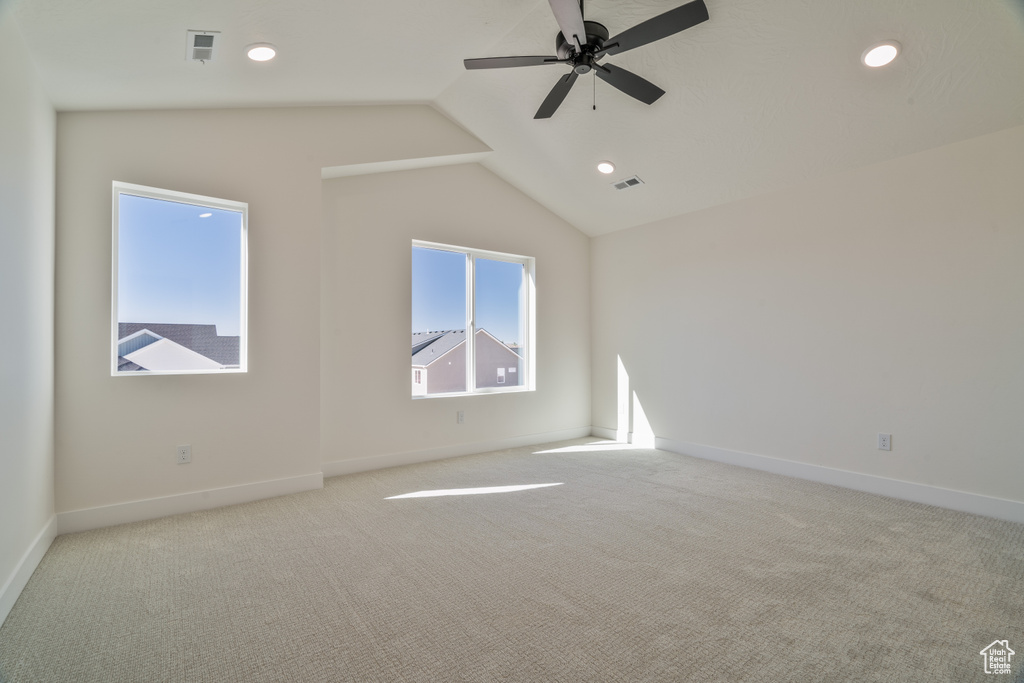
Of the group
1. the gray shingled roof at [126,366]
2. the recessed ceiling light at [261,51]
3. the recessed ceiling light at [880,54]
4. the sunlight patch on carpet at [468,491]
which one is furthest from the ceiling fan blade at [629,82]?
the gray shingled roof at [126,366]

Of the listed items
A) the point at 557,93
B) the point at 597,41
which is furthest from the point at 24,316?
the point at 597,41

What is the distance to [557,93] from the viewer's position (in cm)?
306

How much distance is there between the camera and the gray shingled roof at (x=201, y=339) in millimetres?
3443

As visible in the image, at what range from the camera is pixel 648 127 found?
3986 millimetres

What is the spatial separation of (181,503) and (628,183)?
14.6ft

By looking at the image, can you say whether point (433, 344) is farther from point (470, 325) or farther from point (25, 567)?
point (25, 567)

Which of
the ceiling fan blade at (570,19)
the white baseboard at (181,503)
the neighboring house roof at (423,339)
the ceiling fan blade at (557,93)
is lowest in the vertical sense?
the white baseboard at (181,503)

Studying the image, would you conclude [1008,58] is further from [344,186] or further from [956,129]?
[344,186]

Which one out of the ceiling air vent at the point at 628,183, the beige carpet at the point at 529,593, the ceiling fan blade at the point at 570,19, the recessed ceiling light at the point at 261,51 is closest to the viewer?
the beige carpet at the point at 529,593

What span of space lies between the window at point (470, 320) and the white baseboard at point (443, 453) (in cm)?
55

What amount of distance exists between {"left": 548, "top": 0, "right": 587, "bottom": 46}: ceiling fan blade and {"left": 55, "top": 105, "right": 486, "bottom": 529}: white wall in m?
2.25

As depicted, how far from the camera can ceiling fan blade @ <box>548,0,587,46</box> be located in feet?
7.23

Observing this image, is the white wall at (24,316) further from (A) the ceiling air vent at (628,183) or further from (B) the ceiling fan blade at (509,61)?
(A) the ceiling air vent at (628,183)

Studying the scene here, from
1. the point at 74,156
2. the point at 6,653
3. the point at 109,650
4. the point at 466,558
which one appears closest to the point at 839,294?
the point at 466,558
